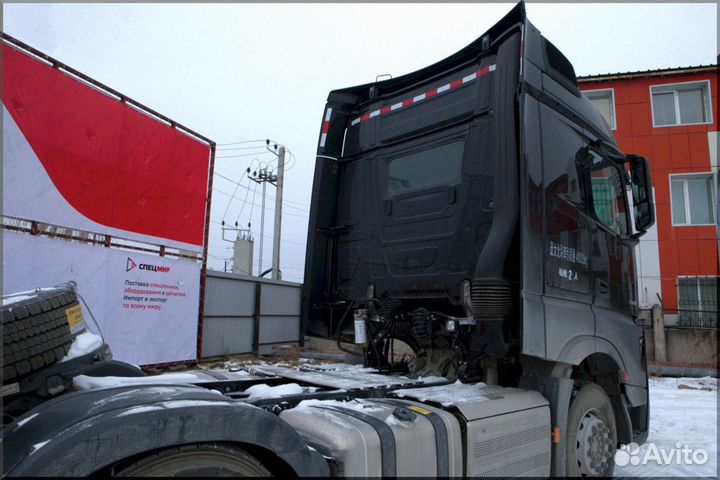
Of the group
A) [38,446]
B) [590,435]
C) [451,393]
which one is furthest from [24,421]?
[590,435]

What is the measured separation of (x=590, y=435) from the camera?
11.7 feet

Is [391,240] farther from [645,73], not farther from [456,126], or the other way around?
[645,73]

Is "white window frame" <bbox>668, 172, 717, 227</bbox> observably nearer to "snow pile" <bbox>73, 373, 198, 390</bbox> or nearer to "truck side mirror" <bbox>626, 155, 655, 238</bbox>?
"truck side mirror" <bbox>626, 155, 655, 238</bbox>

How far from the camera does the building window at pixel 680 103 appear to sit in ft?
47.7

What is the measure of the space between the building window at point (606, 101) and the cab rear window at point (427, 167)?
13.0 meters

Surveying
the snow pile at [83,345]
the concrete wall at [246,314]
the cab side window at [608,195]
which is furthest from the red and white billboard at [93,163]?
the cab side window at [608,195]

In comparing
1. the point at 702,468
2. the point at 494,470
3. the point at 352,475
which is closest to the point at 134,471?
the point at 352,475

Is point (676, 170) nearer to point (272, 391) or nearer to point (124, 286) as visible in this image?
point (124, 286)

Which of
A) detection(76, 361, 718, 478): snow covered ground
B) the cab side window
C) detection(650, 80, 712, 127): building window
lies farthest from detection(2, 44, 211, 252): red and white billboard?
detection(650, 80, 712, 127): building window

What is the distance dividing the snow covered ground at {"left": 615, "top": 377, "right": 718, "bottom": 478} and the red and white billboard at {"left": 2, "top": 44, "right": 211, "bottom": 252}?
7.97 m

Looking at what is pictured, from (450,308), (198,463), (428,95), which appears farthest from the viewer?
(428,95)

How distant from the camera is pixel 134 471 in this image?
1630mm

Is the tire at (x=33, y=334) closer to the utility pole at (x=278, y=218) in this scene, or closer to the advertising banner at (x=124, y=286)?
the advertising banner at (x=124, y=286)

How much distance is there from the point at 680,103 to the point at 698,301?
5.97 m
